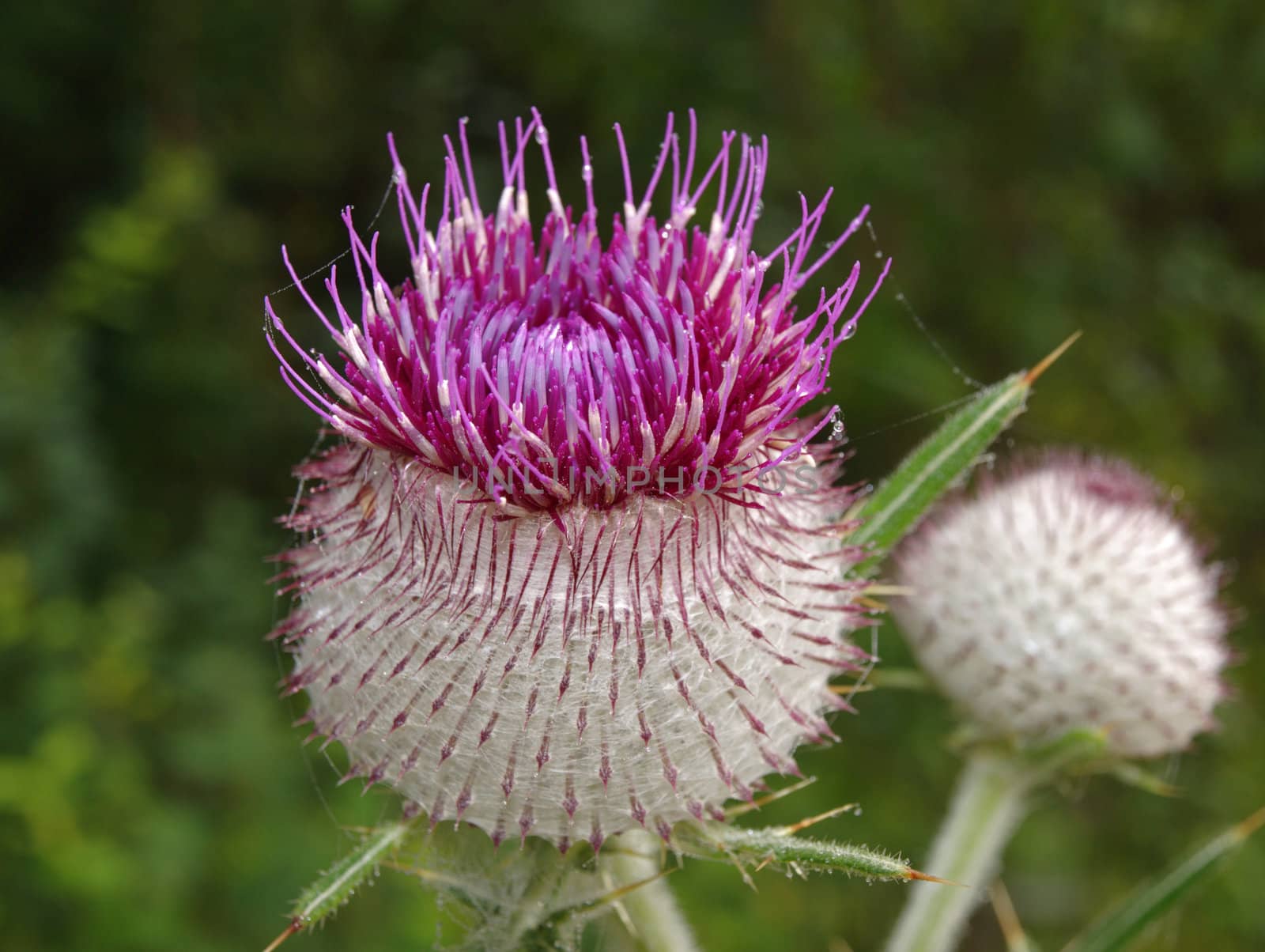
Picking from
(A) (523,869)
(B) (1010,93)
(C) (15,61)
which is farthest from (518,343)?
(C) (15,61)

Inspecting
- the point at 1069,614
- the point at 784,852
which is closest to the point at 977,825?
the point at 1069,614

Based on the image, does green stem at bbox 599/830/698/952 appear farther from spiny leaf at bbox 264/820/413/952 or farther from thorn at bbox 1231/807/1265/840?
thorn at bbox 1231/807/1265/840

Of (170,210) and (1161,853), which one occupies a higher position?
(170,210)

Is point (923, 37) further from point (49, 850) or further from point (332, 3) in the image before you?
point (49, 850)

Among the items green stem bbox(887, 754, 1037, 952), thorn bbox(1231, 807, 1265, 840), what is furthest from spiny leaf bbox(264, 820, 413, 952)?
thorn bbox(1231, 807, 1265, 840)

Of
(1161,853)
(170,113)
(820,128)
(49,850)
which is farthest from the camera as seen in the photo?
(170,113)

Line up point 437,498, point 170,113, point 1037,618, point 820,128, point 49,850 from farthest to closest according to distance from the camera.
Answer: point 170,113 → point 820,128 → point 49,850 → point 1037,618 → point 437,498

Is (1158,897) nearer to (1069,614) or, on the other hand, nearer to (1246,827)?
(1246,827)
